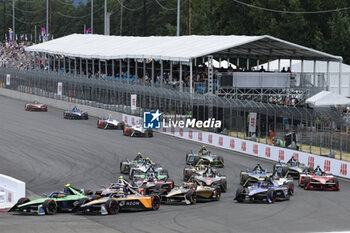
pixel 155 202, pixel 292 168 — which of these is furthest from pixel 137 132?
pixel 155 202

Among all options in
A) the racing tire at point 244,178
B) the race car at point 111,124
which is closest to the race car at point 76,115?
the race car at point 111,124

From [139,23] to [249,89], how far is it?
90.4 m

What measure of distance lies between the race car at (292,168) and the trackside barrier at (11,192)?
12180 mm

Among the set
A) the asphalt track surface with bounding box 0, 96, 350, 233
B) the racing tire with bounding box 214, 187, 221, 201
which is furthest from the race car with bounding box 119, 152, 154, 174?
the racing tire with bounding box 214, 187, 221, 201

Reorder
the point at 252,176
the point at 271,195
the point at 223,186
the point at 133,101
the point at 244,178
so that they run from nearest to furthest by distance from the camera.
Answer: the point at 271,195 → the point at 223,186 → the point at 252,176 → the point at 244,178 → the point at 133,101

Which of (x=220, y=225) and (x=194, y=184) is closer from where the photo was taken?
(x=220, y=225)

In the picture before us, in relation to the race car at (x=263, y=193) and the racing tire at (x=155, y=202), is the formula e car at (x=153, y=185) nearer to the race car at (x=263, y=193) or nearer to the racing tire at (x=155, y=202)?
the racing tire at (x=155, y=202)

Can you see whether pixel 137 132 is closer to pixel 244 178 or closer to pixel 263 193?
pixel 244 178

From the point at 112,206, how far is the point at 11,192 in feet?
16.6

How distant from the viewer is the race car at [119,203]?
85.5 feet

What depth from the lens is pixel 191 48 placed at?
59.2m

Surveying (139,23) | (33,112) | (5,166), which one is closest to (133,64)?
(33,112)

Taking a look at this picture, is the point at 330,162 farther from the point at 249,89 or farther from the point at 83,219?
the point at 249,89

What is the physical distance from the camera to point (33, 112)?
6519 cm
